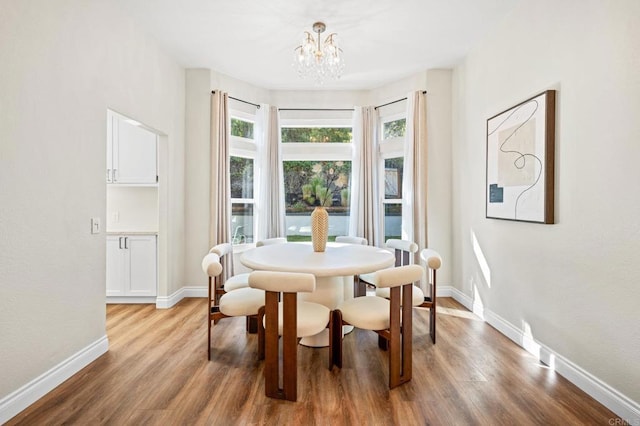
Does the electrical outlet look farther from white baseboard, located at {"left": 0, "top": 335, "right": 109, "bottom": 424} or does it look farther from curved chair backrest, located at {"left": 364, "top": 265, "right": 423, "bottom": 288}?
curved chair backrest, located at {"left": 364, "top": 265, "right": 423, "bottom": 288}

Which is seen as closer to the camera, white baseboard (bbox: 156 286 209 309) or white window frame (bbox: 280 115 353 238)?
white baseboard (bbox: 156 286 209 309)

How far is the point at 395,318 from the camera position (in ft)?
6.82

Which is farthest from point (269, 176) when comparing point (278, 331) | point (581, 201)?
point (581, 201)

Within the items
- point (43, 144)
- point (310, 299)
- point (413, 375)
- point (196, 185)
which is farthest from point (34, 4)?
point (413, 375)

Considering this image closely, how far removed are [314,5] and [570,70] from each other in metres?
2.07

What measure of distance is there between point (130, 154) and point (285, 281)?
303cm

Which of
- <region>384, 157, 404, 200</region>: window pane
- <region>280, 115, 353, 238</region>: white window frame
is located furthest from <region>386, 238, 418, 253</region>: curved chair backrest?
<region>280, 115, 353, 238</region>: white window frame

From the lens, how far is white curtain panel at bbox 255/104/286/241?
4574 mm

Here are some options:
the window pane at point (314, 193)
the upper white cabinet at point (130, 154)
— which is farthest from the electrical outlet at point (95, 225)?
the window pane at point (314, 193)

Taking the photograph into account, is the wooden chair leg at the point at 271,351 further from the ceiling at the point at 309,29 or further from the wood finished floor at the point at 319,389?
the ceiling at the point at 309,29

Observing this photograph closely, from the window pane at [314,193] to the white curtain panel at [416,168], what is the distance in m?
1.00

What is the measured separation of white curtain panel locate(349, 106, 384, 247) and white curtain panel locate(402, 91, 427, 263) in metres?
0.49

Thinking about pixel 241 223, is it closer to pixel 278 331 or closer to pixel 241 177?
pixel 241 177

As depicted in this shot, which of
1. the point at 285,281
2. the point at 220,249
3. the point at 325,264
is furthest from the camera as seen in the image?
the point at 220,249
